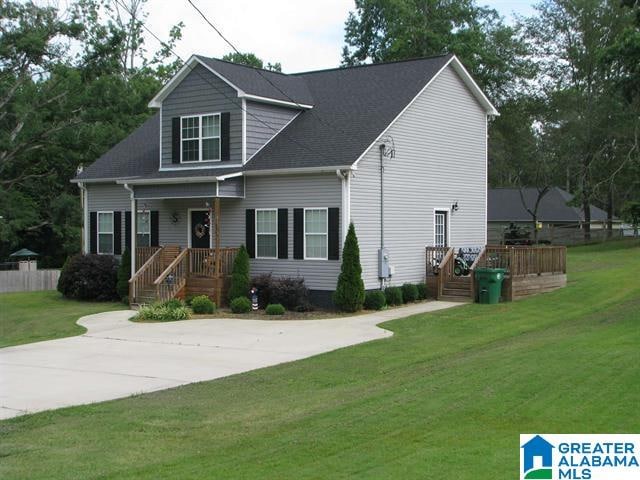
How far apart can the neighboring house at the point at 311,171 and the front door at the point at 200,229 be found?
44mm

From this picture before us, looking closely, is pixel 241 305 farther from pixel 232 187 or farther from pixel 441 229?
pixel 441 229

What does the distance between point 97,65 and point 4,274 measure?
12.2m

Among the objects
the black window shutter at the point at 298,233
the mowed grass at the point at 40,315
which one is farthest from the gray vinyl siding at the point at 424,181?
the mowed grass at the point at 40,315

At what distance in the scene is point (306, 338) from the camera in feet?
54.1

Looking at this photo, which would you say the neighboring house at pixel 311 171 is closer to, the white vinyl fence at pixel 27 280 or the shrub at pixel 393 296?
the shrub at pixel 393 296

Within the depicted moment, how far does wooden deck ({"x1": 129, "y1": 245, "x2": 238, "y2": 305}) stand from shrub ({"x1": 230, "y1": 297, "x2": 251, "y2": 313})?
1.12 m

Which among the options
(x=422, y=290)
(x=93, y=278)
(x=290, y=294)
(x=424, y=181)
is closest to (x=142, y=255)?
(x=93, y=278)

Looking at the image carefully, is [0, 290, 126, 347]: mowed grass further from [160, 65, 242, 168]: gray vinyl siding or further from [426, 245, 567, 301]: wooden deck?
[426, 245, 567, 301]: wooden deck

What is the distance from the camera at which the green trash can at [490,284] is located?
21641mm

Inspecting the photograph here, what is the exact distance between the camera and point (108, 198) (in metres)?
27.5

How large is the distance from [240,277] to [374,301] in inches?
149

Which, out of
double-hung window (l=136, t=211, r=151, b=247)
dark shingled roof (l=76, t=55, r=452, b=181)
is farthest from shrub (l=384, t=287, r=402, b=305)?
double-hung window (l=136, t=211, r=151, b=247)

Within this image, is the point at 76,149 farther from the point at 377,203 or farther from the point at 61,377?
the point at 61,377

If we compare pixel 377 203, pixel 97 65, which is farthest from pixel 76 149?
pixel 377 203
